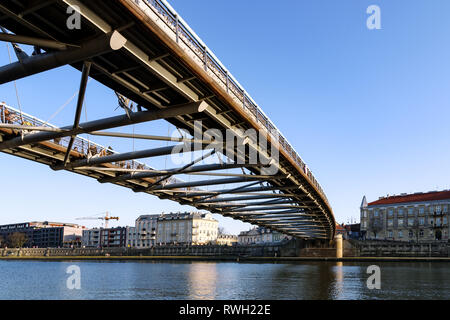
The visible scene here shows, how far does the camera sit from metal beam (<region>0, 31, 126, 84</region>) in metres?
12.2

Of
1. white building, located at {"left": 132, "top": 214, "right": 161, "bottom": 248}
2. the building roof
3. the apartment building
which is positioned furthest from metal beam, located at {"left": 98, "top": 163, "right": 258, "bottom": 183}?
white building, located at {"left": 132, "top": 214, "right": 161, "bottom": 248}

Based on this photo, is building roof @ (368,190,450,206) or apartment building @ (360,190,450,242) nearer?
apartment building @ (360,190,450,242)

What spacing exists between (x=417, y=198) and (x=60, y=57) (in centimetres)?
12573

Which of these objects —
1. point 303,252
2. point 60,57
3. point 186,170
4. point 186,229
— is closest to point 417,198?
point 303,252

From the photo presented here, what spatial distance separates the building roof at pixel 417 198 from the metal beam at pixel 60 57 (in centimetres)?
12136

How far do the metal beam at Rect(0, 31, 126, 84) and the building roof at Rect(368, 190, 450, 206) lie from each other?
12136 cm

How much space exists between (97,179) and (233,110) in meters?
16.8

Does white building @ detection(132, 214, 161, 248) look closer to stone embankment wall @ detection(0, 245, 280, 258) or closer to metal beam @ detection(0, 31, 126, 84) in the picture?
stone embankment wall @ detection(0, 245, 280, 258)

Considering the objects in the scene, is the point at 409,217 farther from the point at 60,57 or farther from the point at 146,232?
the point at 60,57

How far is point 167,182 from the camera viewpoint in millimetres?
35031

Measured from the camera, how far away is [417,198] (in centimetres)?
12188

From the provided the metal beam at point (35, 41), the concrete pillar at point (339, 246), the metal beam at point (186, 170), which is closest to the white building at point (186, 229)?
the concrete pillar at point (339, 246)
